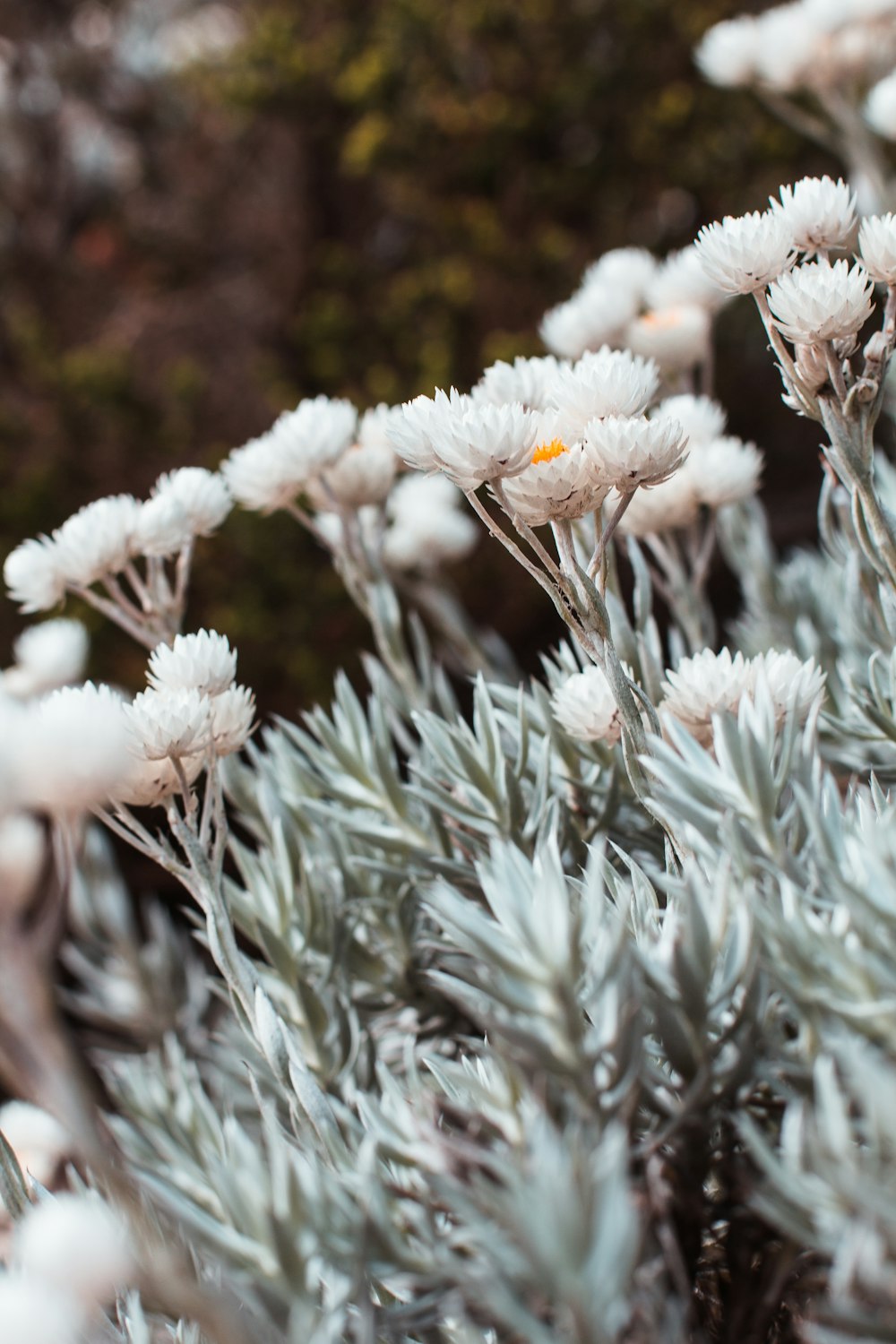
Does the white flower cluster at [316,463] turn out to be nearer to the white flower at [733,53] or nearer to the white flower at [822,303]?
the white flower at [822,303]

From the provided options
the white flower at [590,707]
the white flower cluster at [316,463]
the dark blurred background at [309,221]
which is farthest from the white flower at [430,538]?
the dark blurred background at [309,221]

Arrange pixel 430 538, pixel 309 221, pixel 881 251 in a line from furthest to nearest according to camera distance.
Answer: pixel 309 221, pixel 430 538, pixel 881 251

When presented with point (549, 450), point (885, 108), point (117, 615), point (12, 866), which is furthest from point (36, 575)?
point (885, 108)

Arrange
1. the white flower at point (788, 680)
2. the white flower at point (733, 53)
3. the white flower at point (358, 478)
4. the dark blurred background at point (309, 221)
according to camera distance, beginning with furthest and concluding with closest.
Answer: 1. the dark blurred background at point (309, 221)
2. the white flower at point (733, 53)
3. the white flower at point (358, 478)
4. the white flower at point (788, 680)

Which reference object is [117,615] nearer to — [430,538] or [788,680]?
[430,538]

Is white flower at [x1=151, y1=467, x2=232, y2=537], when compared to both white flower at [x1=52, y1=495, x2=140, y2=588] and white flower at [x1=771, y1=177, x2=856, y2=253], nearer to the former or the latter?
white flower at [x1=52, y1=495, x2=140, y2=588]
